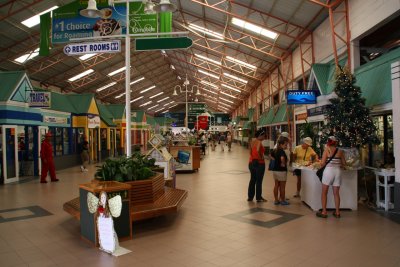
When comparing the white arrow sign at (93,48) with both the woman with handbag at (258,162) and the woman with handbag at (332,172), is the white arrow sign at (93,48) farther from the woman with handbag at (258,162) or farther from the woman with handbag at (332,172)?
the woman with handbag at (332,172)

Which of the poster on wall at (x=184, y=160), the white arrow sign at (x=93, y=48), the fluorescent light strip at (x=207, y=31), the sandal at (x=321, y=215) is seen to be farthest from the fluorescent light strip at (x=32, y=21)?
the sandal at (x=321, y=215)

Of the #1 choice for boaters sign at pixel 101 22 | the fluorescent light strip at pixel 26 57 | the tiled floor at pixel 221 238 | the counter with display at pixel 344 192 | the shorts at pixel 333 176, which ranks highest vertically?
the fluorescent light strip at pixel 26 57

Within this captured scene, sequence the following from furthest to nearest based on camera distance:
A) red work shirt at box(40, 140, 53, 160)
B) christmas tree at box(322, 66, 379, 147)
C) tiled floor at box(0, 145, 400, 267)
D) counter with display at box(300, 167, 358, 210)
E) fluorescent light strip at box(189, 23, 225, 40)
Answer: fluorescent light strip at box(189, 23, 225, 40)
red work shirt at box(40, 140, 53, 160)
christmas tree at box(322, 66, 379, 147)
counter with display at box(300, 167, 358, 210)
tiled floor at box(0, 145, 400, 267)

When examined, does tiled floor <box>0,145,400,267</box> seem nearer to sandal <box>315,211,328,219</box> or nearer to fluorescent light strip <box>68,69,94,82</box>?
sandal <box>315,211,328,219</box>

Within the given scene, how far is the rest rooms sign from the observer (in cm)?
1212

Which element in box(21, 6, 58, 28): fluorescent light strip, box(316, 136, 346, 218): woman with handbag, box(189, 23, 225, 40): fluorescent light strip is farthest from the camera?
box(189, 23, 225, 40): fluorescent light strip

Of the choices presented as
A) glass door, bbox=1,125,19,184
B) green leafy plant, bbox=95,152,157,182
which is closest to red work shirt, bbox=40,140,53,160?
glass door, bbox=1,125,19,184

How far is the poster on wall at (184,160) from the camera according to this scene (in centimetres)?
1345

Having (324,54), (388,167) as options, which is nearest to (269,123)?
(324,54)

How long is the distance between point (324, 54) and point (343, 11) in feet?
8.16

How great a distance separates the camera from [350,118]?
7.09 meters

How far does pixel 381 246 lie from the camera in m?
4.53

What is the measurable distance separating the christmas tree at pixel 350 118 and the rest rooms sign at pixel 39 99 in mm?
9876

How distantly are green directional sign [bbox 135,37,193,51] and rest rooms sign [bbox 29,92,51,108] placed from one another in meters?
7.26
